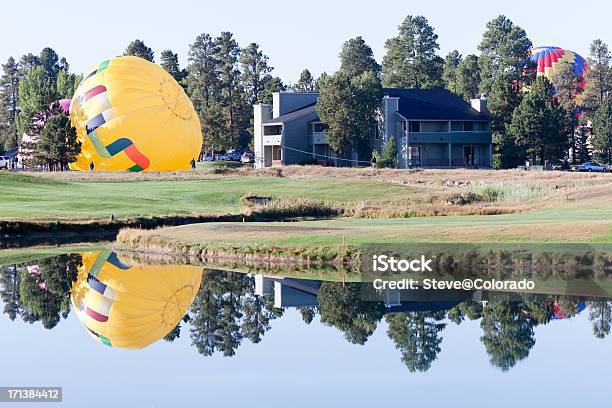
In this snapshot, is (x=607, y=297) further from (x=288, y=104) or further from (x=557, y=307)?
(x=288, y=104)

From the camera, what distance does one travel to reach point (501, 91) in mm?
105875

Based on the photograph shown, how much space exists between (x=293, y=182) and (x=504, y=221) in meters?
27.9

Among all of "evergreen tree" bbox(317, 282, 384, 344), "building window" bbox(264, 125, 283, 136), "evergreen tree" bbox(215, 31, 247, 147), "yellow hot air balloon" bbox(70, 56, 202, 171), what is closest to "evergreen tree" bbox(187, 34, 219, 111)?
"evergreen tree" bbox(215, 31, 247, 147)

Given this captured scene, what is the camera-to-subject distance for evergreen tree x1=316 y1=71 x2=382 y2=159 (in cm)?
10144

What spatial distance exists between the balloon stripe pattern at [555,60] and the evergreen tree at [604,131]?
89.4 feet

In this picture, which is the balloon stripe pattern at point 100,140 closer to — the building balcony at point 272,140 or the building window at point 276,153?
the building balcony at point 272,140

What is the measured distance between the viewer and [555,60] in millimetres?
142250

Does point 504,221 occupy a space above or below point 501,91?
below

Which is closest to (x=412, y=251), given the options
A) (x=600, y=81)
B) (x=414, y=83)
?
(x=600, y=81)

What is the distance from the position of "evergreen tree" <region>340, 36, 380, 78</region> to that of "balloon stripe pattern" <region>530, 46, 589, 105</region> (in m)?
27.7

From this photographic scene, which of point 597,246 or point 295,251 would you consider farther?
point 295,251

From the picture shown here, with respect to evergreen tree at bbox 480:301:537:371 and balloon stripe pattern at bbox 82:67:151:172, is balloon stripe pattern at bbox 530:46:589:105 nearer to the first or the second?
balloon stripe pattern at bbox 82:67:151:172

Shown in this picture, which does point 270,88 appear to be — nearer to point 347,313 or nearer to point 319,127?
point 319,127

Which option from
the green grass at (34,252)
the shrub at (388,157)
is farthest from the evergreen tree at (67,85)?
the green grass at (34,252)
